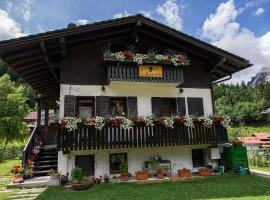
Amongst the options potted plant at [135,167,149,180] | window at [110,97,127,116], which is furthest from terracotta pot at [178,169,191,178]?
window at [110,97,127,116]

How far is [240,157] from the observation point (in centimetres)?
1165

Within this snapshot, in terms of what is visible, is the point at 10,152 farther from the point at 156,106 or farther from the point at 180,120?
the point at 180,120

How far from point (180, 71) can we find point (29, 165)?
757 centimetres

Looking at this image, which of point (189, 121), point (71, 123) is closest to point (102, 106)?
point (71, 123)

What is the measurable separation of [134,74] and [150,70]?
0.77 m

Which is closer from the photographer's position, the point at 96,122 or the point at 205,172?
the point at 96,122

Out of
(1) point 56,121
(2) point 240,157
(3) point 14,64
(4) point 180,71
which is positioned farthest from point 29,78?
(2) point 240,157

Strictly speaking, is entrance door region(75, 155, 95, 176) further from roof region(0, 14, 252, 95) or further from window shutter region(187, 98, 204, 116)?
window shutter region(187, 98, 204, 116)

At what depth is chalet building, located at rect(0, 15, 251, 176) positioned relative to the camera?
10.3 meters

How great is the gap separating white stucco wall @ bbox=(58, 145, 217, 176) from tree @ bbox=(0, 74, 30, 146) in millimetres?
11558

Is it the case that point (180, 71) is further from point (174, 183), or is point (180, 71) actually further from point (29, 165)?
point (29, 165)

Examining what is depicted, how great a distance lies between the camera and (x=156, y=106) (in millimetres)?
11961

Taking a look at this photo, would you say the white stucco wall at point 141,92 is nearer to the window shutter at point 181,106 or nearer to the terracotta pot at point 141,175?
the window shutter at point 181,106

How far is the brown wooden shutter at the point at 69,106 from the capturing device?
10.6m
